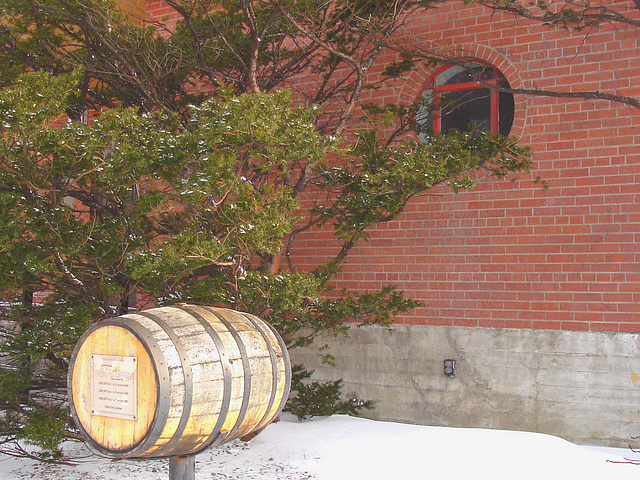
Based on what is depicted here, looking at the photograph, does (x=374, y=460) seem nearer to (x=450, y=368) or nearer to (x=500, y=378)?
(x=450, y=368)

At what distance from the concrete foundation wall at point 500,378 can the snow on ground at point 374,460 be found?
295 mm

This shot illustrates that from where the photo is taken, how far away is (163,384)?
360cm

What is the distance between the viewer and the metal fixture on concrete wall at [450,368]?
7.37 metres

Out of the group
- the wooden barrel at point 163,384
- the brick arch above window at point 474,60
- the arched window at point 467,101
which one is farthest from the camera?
the arched window at point 467,101

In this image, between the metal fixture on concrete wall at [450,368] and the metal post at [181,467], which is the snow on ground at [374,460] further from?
the metal post at [181,467]

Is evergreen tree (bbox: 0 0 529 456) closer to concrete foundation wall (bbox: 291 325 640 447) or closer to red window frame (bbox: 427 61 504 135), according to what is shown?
red window frame (bbox: 427 61 504 135)

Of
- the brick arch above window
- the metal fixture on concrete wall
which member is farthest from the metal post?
the brick arch above window

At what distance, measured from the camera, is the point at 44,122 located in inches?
192

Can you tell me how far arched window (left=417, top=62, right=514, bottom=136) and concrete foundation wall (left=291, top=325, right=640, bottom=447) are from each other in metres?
2.43

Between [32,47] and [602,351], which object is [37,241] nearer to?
[32,47]

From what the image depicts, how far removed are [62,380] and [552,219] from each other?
539cm

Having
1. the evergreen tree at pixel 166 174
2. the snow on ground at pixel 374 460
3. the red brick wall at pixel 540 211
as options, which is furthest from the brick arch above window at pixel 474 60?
the snow on ground at pixel 374 460

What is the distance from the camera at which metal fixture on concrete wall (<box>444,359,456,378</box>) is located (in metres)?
Answer: 7.37

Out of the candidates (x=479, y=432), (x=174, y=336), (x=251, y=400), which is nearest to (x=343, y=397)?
(x=479, y=432)
